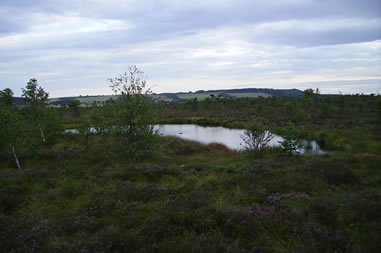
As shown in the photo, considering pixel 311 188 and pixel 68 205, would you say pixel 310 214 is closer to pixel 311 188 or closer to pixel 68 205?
pixel 311 188

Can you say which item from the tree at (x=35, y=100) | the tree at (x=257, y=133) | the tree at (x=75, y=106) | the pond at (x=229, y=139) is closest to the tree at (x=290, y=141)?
the tree at (x=257, y=133)

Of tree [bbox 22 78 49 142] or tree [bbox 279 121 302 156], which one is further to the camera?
tree [bbox 22 78 49 142]

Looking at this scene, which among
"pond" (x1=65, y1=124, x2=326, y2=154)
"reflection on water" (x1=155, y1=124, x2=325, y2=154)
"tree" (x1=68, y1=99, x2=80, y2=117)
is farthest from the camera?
"tree" (x1=68, y1=99, x2=80, y2=117)

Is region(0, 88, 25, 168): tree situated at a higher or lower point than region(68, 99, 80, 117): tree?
lower

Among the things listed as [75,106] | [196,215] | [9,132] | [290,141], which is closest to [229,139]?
[290,141]

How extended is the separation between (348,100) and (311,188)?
75.2m

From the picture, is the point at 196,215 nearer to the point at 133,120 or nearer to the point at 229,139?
the point at 133,120

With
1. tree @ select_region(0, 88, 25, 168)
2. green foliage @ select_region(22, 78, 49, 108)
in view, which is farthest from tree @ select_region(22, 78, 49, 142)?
tree @ select_region(0, 88, 25, 168)

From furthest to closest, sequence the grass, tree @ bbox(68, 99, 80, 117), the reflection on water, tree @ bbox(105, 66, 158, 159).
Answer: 1. tree @ bbox(68, 99, 80, 117)
2. the reflection on water
3. tree @ bbox(105, 66, 158, 159)
4. the grass

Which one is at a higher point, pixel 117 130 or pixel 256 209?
pixel 117 130

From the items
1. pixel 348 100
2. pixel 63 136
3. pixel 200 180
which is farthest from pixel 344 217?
pixel 348 100

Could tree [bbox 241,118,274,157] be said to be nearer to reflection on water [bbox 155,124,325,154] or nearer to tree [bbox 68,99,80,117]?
reflection on water [bbox 155,124,325,154]

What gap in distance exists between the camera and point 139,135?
562 inches

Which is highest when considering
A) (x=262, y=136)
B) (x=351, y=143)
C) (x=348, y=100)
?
(x=348, y=100)
